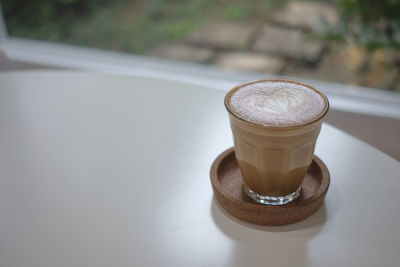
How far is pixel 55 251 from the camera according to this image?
0.57 meters

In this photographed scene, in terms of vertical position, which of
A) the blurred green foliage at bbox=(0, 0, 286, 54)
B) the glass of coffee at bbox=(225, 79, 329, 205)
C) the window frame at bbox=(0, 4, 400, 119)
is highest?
the glass of coffee at bbox=(225, 79, 329, 205)

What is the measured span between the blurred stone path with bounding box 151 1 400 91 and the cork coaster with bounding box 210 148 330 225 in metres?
1.19

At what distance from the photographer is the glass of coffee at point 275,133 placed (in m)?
0.58

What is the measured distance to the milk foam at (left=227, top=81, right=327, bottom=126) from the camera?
583mm

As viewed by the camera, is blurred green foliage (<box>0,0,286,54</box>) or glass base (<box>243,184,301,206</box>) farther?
blurred green foliage (<box>0,0,286,54</box>)

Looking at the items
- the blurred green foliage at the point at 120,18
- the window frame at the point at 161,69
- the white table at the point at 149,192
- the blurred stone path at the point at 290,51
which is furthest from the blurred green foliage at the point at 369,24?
the white table at the point at 149,192

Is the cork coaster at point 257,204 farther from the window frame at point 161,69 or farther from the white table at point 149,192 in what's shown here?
the window frame at point 161,69

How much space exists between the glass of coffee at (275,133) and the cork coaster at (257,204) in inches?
0.9

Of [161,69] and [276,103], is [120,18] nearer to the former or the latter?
[161,69]

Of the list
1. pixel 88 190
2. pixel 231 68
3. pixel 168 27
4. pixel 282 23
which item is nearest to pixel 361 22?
pixel 282 23

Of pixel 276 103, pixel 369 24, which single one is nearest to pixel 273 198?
pixel 276 103

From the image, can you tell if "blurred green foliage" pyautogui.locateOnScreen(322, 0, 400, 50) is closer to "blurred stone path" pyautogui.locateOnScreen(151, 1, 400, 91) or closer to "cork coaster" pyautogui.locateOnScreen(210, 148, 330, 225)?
"blurred stone path" pyautogui.locateOnScreen(151, 1, 400, 91)

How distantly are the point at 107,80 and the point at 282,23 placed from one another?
3.58 ft

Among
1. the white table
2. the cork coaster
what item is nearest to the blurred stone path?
the white table
